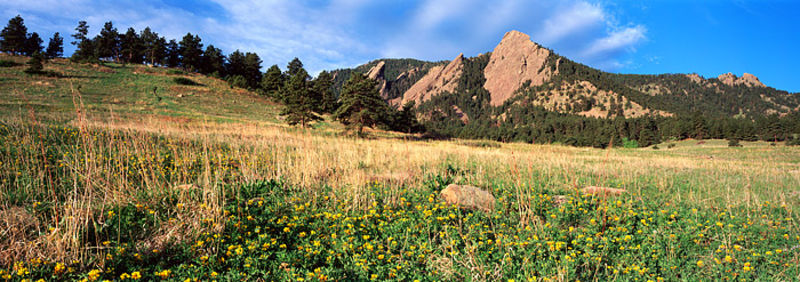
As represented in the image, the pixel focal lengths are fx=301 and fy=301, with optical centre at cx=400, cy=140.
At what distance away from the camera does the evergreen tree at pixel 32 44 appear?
2172 inches

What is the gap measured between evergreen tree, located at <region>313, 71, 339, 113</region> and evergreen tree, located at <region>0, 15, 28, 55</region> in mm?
51307

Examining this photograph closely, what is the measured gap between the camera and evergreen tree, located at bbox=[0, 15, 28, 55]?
51.1 meters

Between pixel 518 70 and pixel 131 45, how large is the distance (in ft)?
586

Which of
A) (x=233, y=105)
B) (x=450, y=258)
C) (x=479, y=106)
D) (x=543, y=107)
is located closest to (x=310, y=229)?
(x=450, y=258)

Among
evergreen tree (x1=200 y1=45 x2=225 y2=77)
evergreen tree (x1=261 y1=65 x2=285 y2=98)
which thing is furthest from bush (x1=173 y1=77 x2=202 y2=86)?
evergreen tree (x1=200 y1=45 x2=225 y2=77)

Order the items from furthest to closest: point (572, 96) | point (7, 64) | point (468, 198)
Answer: point (572, 96)
point (7, 64)
point (468, 198)

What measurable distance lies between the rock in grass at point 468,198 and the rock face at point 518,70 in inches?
7130

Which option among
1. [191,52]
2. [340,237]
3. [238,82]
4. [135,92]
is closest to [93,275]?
[340,237]

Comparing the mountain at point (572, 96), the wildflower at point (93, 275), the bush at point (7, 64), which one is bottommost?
the wildflower at point (93, 275)

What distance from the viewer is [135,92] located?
126 feet

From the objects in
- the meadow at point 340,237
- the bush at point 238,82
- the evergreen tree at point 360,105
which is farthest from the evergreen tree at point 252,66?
the meadow at point 340,237

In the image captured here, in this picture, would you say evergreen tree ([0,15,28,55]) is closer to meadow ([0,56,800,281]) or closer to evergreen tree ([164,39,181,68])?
evergreen tree ([164,39,181,68])

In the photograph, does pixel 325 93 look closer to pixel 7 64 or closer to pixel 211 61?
pixel 211 61

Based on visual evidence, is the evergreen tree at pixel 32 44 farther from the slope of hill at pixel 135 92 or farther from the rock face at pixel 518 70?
the rock face at pixel 518 70
